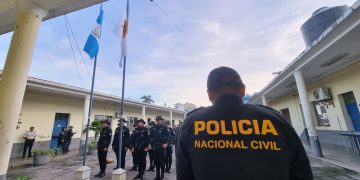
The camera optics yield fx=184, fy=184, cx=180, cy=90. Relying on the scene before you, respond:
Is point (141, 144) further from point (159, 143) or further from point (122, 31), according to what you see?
point (122, 31)

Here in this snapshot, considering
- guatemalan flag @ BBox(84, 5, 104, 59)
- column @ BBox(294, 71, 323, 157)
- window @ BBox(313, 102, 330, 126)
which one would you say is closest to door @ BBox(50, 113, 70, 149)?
guatemalan flag @ BBox(84, 5, 104, 59)

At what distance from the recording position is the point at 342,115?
8719mm

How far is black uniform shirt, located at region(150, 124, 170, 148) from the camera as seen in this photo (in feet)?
18.2

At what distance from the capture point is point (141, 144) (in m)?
5.80

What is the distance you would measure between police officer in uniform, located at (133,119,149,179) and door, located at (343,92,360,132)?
30.0 ft

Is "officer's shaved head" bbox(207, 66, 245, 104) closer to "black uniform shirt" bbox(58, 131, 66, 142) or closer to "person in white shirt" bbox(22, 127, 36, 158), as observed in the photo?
"person in white shirt" bbox(22, 127, 36, 158)

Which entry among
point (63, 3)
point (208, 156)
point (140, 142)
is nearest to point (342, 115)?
point (140, 142)

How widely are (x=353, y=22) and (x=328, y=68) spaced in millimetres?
4475

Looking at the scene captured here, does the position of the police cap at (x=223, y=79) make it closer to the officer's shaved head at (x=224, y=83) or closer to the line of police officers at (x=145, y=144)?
the officer's shaved head at (x=224, y=83)

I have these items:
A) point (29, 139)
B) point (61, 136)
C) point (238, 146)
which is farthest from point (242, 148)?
point (61, 136)

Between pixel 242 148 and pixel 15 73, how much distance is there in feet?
11.4

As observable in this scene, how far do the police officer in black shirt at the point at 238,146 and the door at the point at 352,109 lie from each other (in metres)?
9.98

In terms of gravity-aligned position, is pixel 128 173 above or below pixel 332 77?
below

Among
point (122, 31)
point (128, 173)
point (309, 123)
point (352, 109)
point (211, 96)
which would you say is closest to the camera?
point (211, 96)
